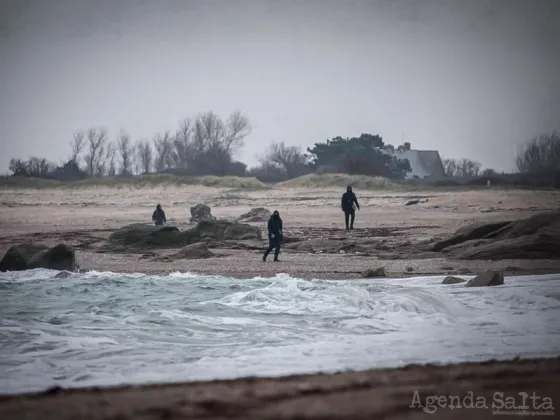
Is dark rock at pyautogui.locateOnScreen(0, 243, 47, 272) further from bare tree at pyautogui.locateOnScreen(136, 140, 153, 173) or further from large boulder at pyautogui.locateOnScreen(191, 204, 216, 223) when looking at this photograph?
large boulder at pyautogui.locateOnScreen(191, 204, 216, 223)

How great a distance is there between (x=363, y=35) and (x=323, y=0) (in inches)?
18.8

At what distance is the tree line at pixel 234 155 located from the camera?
6.18 m

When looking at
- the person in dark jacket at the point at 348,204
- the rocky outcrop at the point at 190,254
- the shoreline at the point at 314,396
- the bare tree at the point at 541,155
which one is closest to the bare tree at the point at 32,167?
the rocky outcrop at the point at 190,254

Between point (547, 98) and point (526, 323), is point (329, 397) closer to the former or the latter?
point (526, 323)

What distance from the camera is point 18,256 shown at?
5.67m

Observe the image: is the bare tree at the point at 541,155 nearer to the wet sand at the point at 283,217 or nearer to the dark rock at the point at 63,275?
the wet sand at the point at 283,217

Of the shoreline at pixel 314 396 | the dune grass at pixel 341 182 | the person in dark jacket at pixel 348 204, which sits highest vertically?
the dune grass at pixel 341 182

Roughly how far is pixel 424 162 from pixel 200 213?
2.22 meters

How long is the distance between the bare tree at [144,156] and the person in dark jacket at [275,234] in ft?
4.07

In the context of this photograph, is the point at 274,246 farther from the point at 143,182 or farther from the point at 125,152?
the point at 125,152

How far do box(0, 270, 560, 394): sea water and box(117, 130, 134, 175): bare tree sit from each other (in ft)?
3.40

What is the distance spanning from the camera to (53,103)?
19.6 feet

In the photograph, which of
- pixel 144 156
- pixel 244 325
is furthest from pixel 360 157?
pixel 244 325

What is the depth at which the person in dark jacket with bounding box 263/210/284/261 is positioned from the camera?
623 cm
